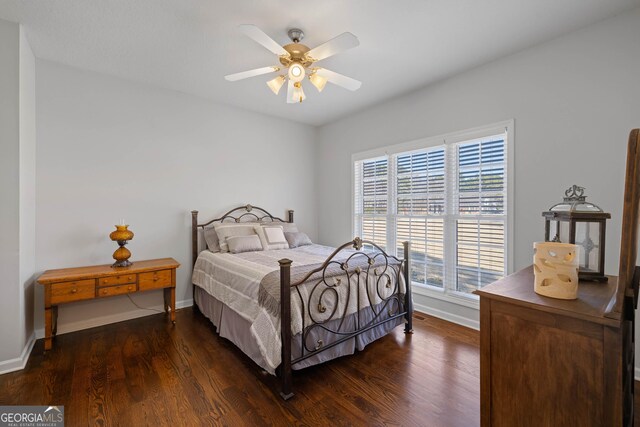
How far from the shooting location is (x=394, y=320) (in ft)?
9.12

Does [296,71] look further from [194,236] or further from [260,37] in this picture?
[194,236]

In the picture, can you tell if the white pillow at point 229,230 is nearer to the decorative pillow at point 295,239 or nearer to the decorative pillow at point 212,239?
the decorative pillow at point 212,239

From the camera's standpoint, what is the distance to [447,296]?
10.6 feet

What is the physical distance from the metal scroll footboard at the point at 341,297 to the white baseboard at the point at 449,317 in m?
0.62

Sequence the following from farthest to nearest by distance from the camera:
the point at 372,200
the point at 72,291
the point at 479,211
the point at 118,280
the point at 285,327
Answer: the point at 372,200
the point at 479,211
the point at 118,280
the point at 72,291
the point at 285,327

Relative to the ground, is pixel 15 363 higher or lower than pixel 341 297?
lower

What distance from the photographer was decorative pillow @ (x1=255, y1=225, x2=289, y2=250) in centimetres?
373

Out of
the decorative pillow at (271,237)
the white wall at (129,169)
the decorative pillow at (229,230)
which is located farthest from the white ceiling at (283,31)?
the decorative pillow at (271,237)

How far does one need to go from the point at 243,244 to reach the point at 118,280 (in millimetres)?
1303

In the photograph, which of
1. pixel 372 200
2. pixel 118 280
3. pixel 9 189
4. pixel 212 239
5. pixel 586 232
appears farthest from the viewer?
pixel 372 200

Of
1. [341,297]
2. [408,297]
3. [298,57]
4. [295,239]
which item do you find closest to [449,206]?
[408,297]

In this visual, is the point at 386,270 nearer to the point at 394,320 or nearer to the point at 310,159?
the point at 394,320

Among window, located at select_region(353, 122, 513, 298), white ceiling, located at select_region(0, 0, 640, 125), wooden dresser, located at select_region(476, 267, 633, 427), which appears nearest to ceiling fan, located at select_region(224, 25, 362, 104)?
white ceiling, located at select_region(0, 0, 640, 125)

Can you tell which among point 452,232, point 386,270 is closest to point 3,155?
point 386,270
